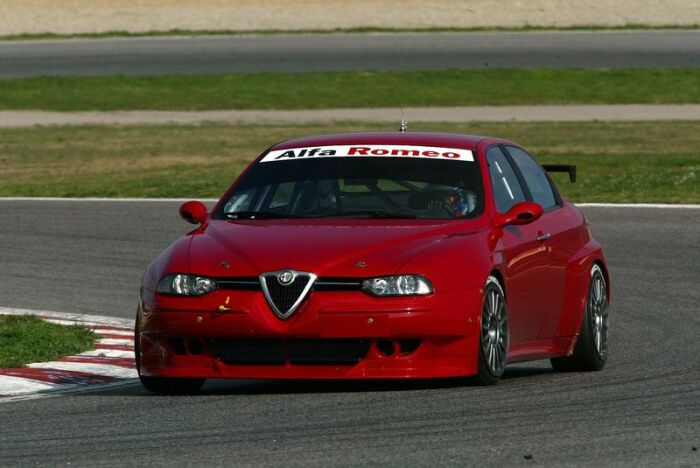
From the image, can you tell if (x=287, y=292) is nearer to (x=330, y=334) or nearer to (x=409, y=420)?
(x=330, y=334)

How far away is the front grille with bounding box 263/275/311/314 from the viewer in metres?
8.59

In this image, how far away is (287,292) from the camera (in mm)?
8609

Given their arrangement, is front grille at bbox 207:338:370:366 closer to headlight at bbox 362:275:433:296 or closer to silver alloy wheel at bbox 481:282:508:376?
headlight at bbox 362:275:433:296

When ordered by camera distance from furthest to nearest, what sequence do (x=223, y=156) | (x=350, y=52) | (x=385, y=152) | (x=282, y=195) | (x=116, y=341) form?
1. (x=350, y=52)
2. (x=223, y=156)
3. (x=116, y=341)
4. (x=385, y=152)
5. (x=282, y=195)

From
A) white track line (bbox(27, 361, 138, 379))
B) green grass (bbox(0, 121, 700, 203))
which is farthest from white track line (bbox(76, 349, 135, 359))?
green grass (bbox(0, 121, 700, 203))

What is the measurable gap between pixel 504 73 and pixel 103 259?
22247mm

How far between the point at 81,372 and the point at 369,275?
252cm

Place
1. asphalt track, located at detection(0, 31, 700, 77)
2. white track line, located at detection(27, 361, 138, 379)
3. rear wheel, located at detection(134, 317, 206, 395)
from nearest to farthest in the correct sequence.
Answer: rear wheel, located at detection(134, 317, 206, 395) → white track line, located at detection(27, 361, 138, 379) → asphalt track, located at detection(0, 31, 700, 77)

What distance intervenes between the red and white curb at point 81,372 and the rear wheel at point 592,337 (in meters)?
2.50

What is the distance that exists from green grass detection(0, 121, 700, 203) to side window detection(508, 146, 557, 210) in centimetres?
1051

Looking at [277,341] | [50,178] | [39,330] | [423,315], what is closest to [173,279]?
[277,341]

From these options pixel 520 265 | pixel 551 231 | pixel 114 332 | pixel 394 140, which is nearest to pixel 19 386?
pixel 394 140

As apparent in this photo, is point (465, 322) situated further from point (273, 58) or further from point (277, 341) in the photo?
point (273, 58)

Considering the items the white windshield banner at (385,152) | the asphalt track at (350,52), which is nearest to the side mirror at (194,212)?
the white windshield banner at (385,152)
